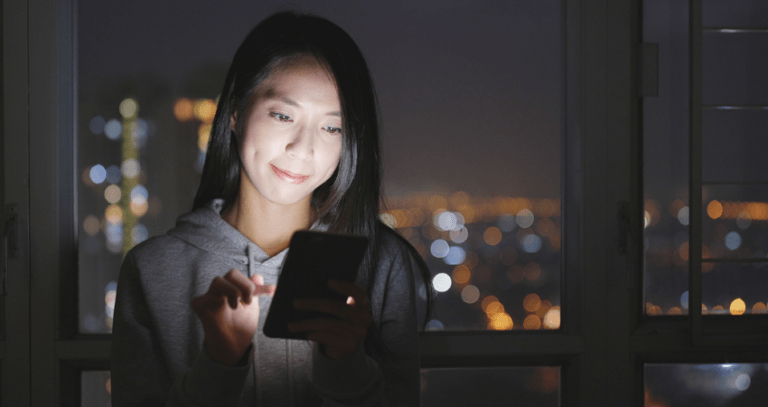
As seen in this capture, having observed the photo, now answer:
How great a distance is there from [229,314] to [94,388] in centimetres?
82

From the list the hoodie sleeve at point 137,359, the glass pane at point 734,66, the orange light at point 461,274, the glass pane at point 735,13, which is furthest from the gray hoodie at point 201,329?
the glass pane at point 735,13

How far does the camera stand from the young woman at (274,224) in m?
0.94

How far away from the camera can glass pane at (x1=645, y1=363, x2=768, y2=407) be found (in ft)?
4.57

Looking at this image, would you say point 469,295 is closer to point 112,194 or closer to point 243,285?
point 243,285

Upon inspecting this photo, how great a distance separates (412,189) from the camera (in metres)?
1.34

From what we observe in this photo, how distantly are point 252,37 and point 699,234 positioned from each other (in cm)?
123

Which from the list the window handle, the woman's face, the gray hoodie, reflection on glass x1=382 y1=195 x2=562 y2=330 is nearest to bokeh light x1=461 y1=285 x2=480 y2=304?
reflection on glass x1=382 y1=195 x2=562 y2=330

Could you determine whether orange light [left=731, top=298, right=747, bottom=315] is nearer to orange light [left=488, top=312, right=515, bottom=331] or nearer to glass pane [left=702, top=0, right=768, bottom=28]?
orange light [left=488, top=312, right=515, bottom=331]

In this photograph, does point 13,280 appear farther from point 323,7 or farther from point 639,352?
point 639,352

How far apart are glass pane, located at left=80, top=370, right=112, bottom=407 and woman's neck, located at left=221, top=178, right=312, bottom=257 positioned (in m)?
0.73

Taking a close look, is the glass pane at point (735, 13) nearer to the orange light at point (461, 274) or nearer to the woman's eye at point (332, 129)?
the orange light at point (461, 274)

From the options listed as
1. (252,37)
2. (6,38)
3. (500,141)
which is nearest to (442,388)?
(500,141)

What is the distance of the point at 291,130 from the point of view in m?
0.94

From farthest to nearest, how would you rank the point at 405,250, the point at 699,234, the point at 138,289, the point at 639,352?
1. the point at 639,352
2. the point at 699,234
3. the point at 405,250
4. the point at 138,289
